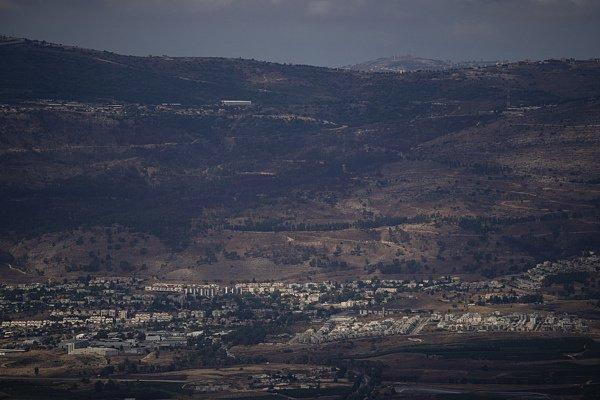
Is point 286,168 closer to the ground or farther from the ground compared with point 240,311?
farther from the ground

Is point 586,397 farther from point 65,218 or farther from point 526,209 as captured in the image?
point 65,218

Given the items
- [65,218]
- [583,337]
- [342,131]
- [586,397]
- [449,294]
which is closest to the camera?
[586,397]

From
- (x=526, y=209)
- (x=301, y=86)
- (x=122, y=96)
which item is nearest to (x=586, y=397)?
(x=526, y=209)

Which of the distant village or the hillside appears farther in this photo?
the hillside

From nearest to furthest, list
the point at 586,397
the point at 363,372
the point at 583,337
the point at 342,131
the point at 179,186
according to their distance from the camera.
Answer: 1. the point at 586,397
2. the point at 363,372
3. the point at 583,337
4. the point at 179,186
5. the point at 342,131

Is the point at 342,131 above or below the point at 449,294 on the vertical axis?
above

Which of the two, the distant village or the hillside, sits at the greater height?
the hillside

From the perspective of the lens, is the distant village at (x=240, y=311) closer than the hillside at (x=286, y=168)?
Yes

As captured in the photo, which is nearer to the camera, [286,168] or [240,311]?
[240,311]
